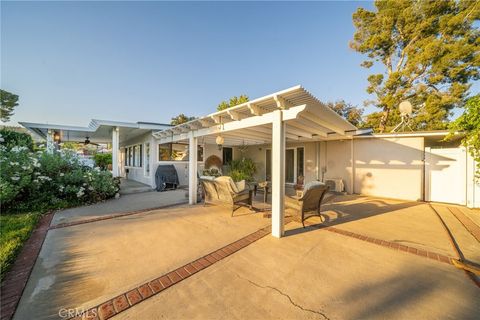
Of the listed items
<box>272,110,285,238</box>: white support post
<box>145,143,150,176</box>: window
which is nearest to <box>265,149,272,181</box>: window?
<box>145,143,150,176</box>: window

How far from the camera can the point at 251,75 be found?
12672mm

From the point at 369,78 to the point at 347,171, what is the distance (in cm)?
798

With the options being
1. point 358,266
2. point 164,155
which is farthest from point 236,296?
point 164,155

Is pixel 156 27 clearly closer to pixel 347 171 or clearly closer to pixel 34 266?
pixel 34 266

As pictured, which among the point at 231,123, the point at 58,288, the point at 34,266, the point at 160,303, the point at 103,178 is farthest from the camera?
the point at 103,178

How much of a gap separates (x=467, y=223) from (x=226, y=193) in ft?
20.3

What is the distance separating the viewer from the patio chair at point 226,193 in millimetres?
4875

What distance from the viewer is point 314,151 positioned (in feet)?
31.8

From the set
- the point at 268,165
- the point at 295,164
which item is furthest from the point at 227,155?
the point at 295,164

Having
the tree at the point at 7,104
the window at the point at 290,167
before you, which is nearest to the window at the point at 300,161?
the window at the point at 290,167

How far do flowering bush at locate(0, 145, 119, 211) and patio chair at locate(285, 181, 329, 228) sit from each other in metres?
6.71

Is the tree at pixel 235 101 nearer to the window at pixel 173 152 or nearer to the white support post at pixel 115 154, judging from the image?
the window at pixel 173 152

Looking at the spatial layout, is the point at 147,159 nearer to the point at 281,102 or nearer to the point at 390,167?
the point at 281,102

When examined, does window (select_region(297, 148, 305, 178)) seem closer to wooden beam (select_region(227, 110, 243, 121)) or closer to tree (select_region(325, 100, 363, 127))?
wooden beam (select_region(227, 110, 243, 121))
